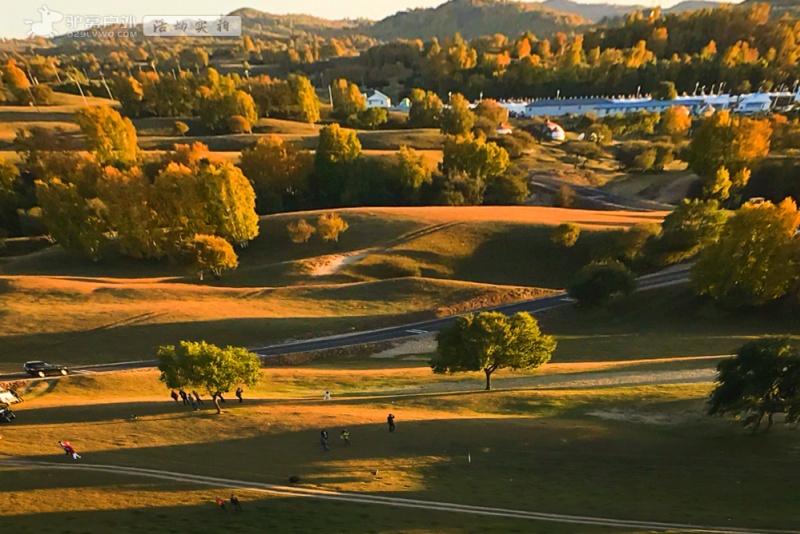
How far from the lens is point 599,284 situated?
221 ft

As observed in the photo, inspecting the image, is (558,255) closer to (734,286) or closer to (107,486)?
(734,286)

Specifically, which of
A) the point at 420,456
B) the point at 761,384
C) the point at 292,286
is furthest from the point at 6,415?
the point at 292,286

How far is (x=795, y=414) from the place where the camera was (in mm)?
32312

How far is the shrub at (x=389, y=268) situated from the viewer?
82.9 metres

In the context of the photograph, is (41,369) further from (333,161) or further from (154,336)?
(333,161)

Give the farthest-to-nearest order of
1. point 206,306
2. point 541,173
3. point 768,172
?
1. point 541,173
2. point 768,172
3. point 206,306

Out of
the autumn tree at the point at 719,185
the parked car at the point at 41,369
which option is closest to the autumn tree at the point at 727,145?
the autumn tree at the point at 719,185

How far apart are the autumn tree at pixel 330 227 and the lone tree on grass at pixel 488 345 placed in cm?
4688

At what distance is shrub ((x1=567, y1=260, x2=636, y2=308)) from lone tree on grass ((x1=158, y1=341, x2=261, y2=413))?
40.2 metres

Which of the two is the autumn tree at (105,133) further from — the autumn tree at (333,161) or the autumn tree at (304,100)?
the autumn tree at (304,100)

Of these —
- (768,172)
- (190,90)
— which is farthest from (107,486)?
(190,90)

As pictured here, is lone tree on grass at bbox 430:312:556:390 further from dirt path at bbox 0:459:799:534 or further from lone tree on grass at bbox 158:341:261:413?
dirt path at bbox 0:459:799:534

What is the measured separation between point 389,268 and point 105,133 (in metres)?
72.9

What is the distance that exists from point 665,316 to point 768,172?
61.6 metres
